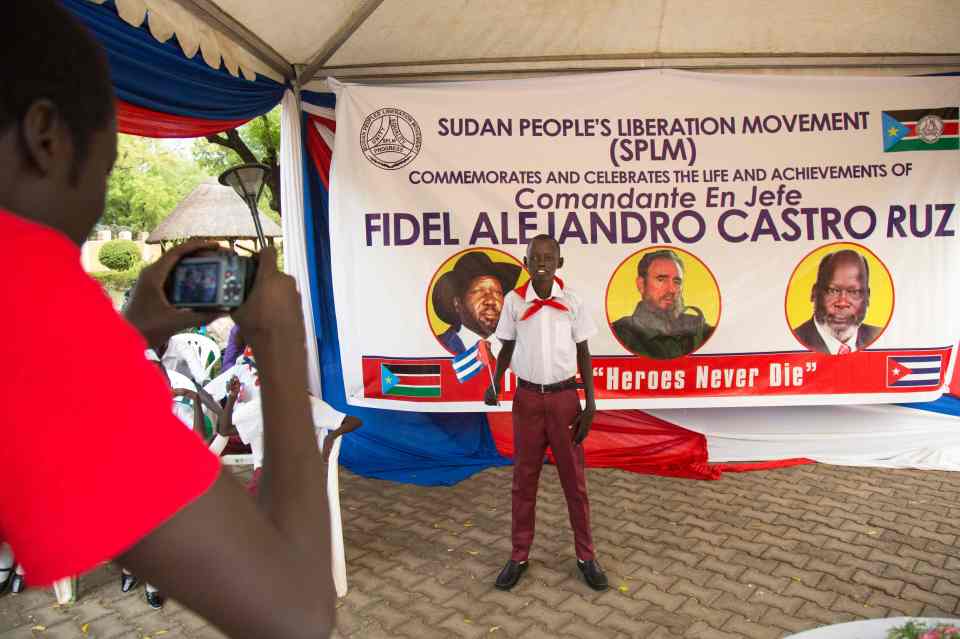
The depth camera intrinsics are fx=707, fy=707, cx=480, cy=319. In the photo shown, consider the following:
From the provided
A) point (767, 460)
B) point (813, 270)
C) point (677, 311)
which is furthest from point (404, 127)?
point (767, 460)

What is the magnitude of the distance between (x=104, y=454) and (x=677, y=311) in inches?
196

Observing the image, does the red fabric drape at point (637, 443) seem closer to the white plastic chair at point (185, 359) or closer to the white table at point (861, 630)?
the white plastic chair at point (185, 359)

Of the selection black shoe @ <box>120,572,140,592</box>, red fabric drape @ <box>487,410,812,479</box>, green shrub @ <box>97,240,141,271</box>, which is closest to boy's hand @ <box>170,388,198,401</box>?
black shoe @ <box>120,572,140,592</box>

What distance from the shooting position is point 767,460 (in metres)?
5.48

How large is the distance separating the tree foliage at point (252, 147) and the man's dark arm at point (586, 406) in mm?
2613

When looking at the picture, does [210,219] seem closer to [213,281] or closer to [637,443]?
[637,443]

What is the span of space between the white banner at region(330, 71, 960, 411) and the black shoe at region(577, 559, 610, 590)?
1691mm

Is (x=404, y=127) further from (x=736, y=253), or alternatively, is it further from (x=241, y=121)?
(x=736, y=253)

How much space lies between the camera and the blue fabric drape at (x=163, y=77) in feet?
9.80

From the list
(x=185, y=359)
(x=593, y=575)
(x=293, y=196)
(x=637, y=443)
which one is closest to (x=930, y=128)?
(x=637, y=443)

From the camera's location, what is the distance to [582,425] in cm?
356

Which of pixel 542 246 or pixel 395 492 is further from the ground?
pixel 542 246

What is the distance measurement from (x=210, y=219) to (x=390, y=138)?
520 centimetres

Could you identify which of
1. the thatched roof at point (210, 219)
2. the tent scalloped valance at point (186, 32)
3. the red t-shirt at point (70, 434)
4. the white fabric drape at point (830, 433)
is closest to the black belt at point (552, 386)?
the white fabric drape at point (830, 433)
